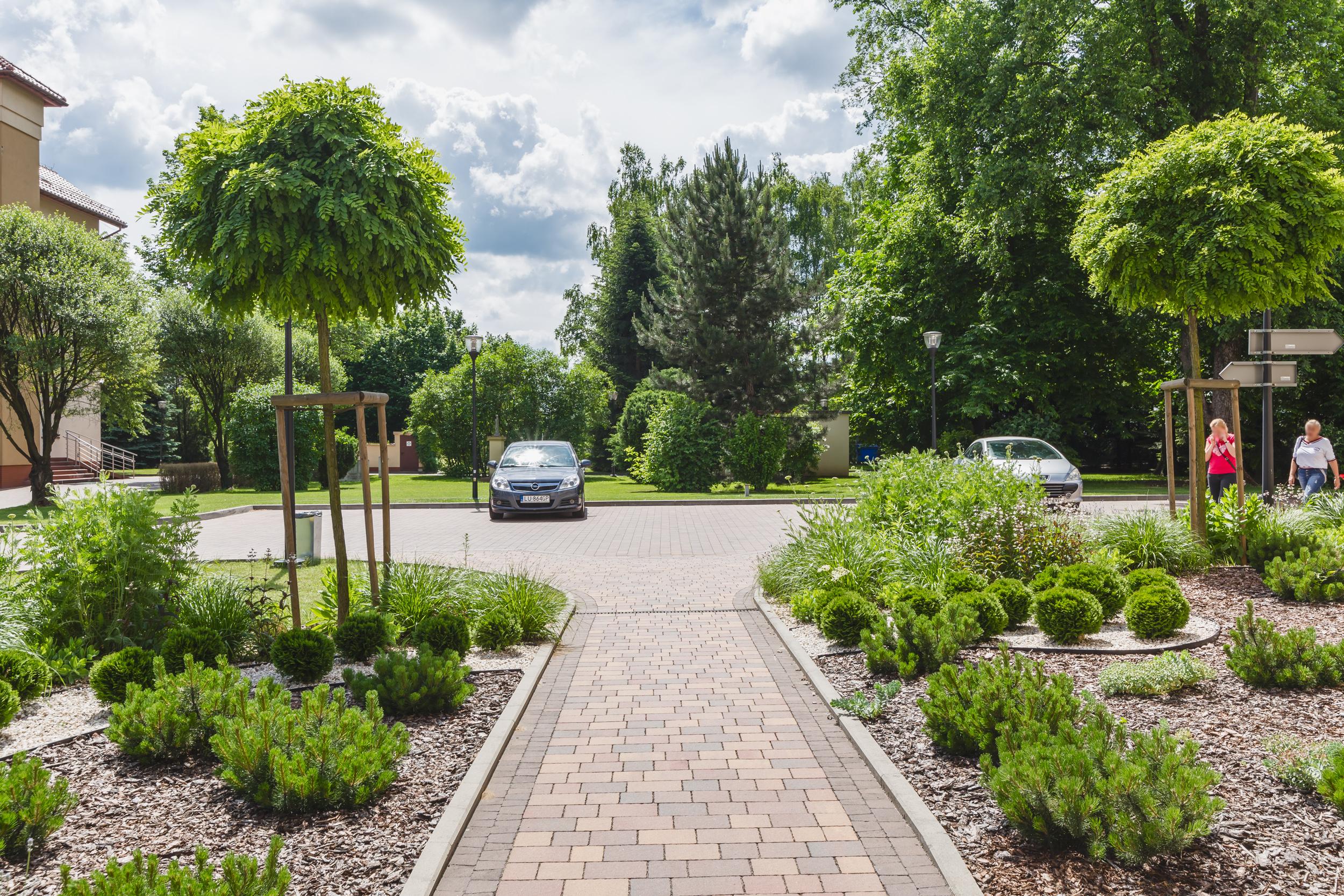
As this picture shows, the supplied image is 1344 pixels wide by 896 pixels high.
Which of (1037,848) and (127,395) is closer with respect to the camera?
(1037,848)

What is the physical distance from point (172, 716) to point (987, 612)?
5.22 metres

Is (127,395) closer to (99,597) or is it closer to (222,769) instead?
(99,597)

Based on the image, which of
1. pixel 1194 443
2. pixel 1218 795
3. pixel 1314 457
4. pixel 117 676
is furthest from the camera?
pixel 1314 457

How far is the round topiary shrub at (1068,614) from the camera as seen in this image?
6156 mm

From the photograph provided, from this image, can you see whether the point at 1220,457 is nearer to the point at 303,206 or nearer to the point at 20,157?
the point at 303,206

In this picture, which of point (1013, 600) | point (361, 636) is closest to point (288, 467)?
point (361, 636)

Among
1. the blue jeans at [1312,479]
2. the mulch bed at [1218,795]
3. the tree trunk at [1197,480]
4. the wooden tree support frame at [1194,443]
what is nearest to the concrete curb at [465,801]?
the mulch bed at [1218,795]

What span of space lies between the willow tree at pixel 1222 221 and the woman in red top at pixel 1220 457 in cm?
304

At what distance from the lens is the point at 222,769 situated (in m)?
3.69

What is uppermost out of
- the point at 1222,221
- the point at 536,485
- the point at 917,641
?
the point at 1222,221

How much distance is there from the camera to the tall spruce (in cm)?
2762

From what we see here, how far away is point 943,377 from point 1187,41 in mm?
10129

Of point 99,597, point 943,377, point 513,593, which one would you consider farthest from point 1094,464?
point 99,597

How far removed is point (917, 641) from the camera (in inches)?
219
